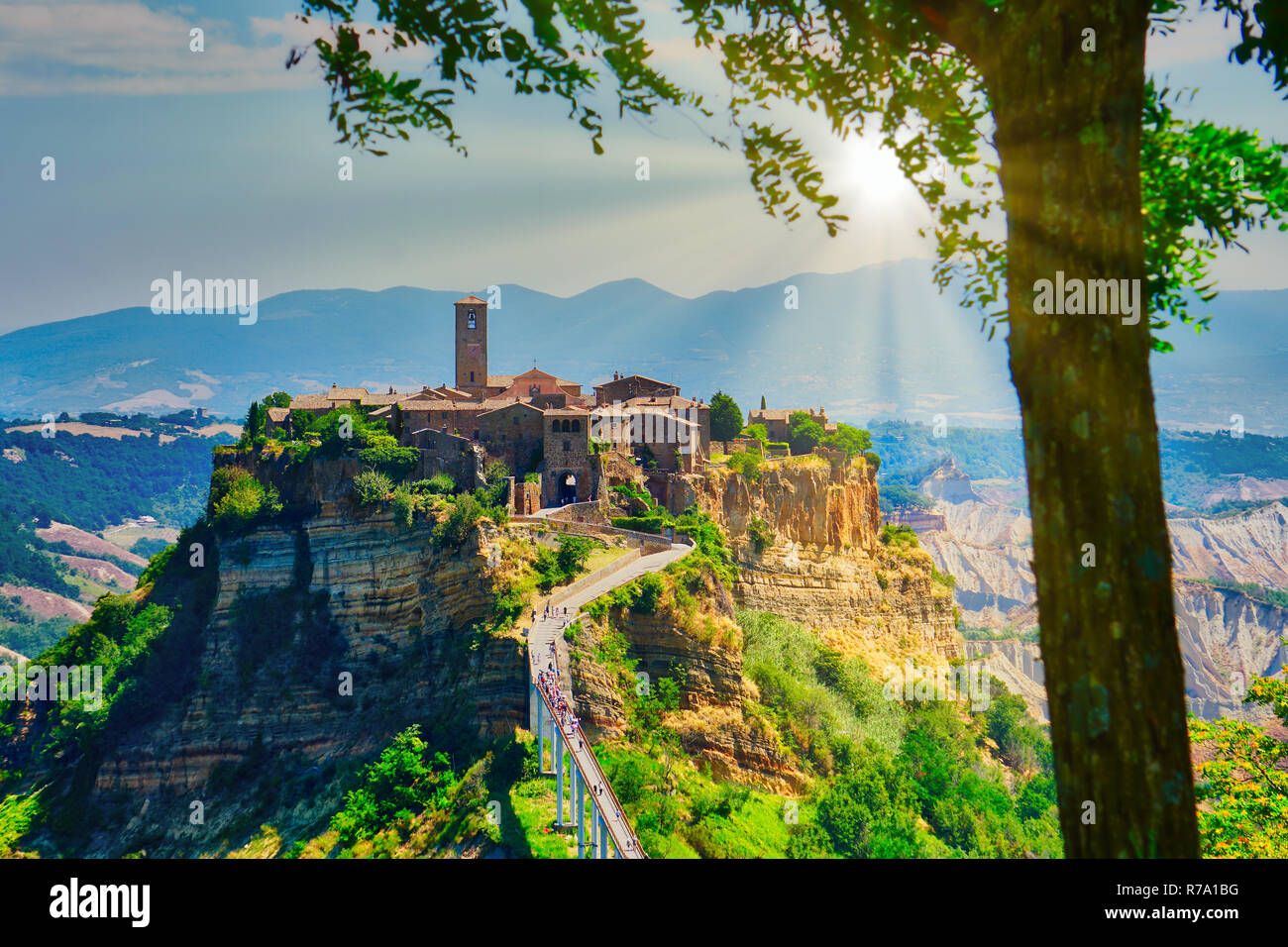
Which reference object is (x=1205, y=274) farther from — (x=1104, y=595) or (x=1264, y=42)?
(x=1104, y=595)

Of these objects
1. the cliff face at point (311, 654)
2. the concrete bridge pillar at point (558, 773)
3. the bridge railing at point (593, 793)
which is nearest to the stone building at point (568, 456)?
the cliff face at point (311, 654)

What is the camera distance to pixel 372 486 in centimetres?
3612

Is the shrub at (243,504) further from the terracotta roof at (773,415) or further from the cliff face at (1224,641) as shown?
the cliff face at (1224,641)

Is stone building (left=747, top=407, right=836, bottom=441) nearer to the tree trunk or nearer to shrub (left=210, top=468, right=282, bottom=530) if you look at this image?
shrub (left=210, top=468, right=282, bottom=530)

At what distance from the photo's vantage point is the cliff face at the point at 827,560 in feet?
142

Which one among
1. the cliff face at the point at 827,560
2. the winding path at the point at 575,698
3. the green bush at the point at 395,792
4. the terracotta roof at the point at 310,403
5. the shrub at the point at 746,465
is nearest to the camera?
the winding path at the point at 575,698

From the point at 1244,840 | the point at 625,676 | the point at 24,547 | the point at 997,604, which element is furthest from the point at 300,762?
the point at 997,604

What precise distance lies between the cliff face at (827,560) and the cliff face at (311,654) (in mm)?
11421

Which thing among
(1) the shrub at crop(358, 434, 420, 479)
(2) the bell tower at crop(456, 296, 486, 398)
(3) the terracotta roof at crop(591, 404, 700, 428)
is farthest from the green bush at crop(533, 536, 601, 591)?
(2) the bell tower at crop(456, 296, 486, 398)

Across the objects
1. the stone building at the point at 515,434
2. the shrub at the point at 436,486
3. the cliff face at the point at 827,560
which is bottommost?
the cliff face at the point at 827,560

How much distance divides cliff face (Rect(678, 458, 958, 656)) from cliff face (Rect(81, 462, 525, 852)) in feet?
37.5

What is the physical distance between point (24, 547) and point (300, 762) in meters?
131

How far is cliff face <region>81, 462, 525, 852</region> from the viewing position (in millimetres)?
32094

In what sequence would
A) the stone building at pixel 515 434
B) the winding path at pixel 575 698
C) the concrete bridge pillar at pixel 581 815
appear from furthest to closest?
the stone building at pixel 515 434
the concrete bridge pillar at pixel 581 815
the winding path at pixel 575 698
